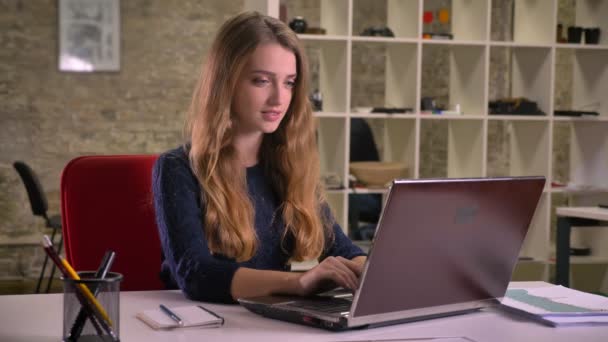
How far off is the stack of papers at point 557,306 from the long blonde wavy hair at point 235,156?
527 millimetres

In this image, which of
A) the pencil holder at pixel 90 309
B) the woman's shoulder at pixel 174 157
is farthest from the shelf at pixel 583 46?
the pencil holder at pixel 90 309

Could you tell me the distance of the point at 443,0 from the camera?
778cm

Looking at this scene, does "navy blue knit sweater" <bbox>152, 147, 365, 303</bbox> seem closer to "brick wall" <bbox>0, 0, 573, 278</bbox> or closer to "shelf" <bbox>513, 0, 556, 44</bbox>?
"shelf" <bbox>513, 0, 556, 44</bbox>

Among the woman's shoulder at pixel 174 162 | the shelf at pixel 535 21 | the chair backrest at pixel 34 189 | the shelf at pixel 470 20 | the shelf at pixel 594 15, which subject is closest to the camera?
the woman's shoulder at pixel 174 162

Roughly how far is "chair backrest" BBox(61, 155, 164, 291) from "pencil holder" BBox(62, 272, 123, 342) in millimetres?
820

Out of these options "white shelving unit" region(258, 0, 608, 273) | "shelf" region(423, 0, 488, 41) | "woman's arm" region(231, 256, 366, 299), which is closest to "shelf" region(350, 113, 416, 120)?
"white shelving unit" region(258, 0, 608, 273)

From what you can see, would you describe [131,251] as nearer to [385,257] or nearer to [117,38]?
[385,257]

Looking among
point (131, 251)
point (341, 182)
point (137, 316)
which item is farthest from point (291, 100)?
Result: point (341, 182)

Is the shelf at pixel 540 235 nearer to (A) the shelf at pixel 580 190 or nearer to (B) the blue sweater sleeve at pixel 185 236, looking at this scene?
(A) the shelf at pixel 580 190

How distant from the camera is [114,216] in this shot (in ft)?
6.71

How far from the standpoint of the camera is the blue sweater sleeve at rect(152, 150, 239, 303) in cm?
164

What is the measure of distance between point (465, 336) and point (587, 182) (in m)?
4.16

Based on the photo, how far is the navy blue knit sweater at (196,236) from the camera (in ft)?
5.44

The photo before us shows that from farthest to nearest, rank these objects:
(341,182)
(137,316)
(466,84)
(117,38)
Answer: (117,38) → (466,84) → (341,182) → (137,316)
